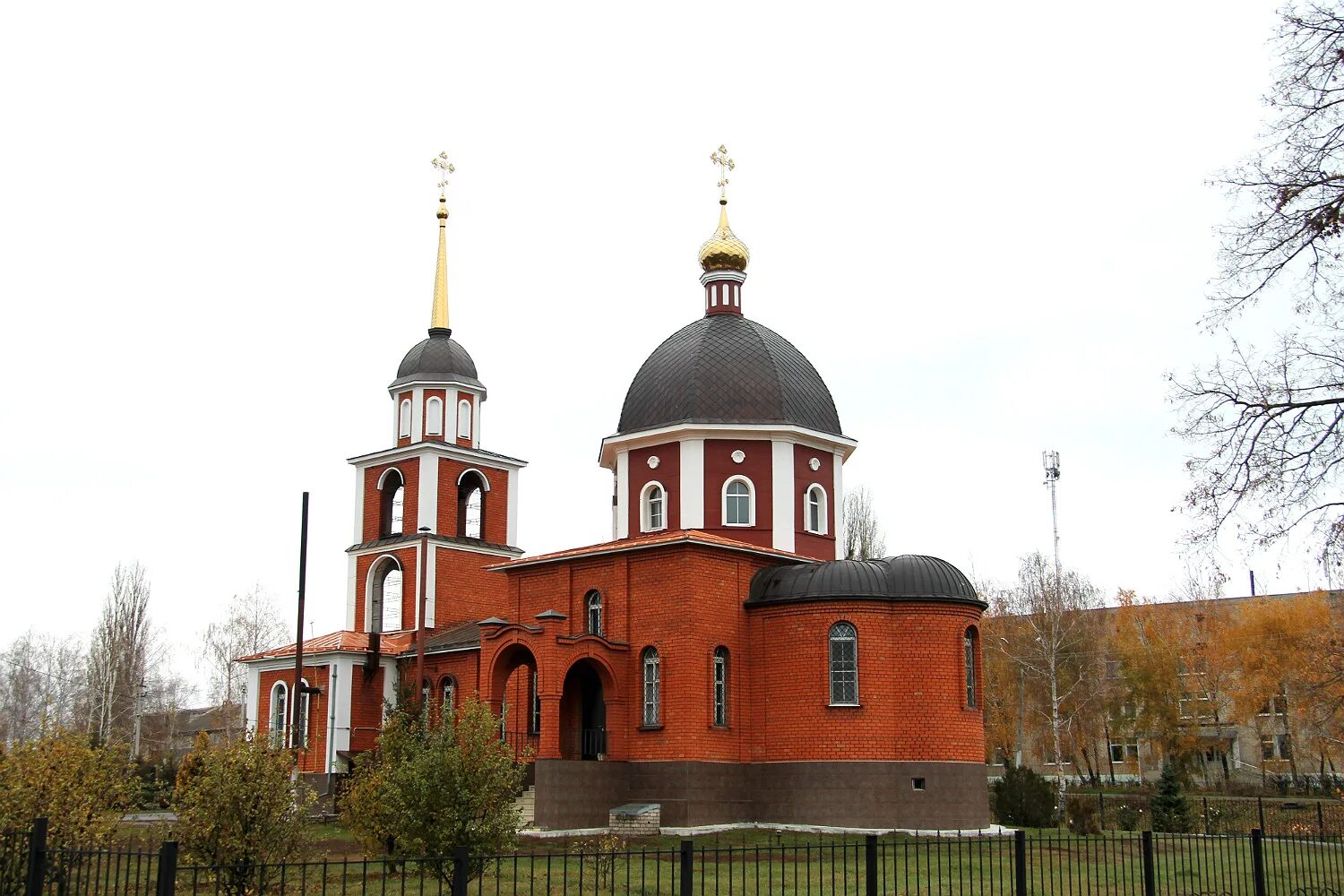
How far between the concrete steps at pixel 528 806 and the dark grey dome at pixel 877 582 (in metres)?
5.48

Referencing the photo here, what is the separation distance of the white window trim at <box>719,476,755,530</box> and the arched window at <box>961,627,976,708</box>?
494 centimetres

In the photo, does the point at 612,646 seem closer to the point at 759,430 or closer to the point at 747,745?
the point at 747,745

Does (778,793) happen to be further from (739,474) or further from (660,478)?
(660,478)

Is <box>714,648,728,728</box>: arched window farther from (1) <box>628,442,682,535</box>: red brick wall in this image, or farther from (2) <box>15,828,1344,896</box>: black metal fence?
(2) <box>15,828,1344,896</box>: black metal fence

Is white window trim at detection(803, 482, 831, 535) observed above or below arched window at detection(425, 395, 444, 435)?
below

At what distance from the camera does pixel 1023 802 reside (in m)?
28.2

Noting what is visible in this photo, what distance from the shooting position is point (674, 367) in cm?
2909

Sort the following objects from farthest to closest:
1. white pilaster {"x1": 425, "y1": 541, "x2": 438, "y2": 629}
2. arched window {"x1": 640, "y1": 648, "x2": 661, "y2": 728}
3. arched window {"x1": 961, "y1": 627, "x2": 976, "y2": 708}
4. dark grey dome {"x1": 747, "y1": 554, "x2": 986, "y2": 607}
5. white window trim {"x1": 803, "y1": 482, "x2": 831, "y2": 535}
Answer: white pilaster {"x1": 425, "y1": 541, "x2": 438, "y2": 629} < white window trim {"x1": 803, "y1": 482, "x2": 831, "y2": 535} < arched window {"x1": 961, "y1": 627, "x2": 976, "y2": 708} < arched window {"x1": 640, "y1": 648, "x2": 661, "y2": 728} < dark grey dome {"x1": 747, "y1": 554, "x2": 986, "y2": 607}

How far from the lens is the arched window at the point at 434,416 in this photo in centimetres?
3666

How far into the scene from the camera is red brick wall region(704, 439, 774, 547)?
27.4 m

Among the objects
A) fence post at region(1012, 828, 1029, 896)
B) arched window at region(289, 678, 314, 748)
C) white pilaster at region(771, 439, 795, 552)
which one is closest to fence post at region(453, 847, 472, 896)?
fence post at region(1012, 828, 1029, 896)

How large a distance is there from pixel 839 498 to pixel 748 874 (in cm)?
1286

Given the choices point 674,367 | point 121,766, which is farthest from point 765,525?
point 121,766

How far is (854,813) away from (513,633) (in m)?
6.93
